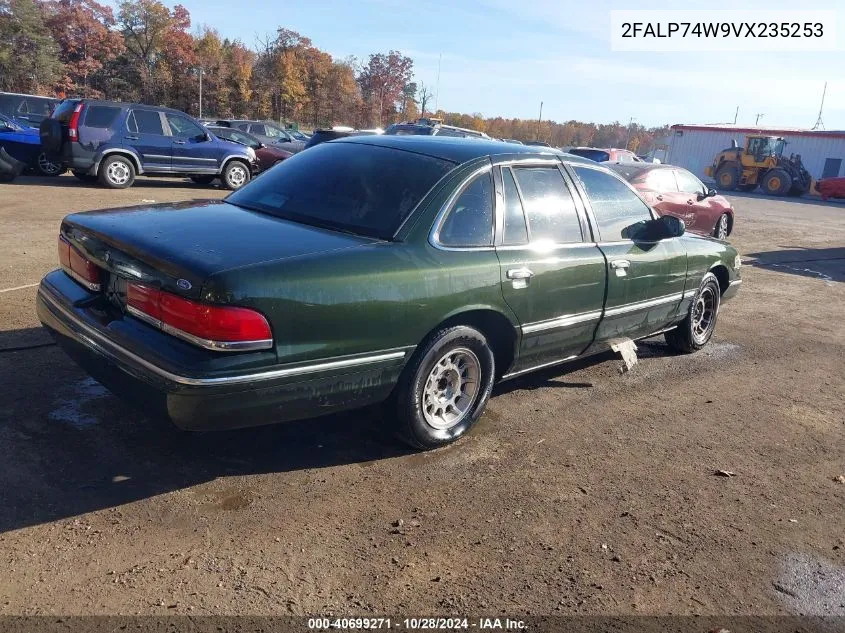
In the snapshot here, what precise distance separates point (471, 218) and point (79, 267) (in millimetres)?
2089

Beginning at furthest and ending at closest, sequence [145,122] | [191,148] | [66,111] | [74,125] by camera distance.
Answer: [191,148] < [145,122] < [66,111] < [74,125]

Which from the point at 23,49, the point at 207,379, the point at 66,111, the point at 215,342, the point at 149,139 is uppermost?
the point at 23,49

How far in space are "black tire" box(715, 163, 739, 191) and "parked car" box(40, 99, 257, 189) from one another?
27.6m

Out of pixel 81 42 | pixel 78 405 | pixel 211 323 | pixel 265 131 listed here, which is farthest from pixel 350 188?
pixel 81 42

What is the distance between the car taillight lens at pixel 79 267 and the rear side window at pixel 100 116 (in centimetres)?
1120

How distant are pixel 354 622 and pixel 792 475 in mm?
2832

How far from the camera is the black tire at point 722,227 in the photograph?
13.7 m

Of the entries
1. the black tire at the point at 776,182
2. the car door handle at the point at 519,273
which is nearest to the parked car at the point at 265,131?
the car door handle at the point at 519,273

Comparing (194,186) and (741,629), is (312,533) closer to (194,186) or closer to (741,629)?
(741,629)

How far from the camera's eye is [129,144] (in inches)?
570

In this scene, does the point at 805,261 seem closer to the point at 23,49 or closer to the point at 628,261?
the point at 628,261

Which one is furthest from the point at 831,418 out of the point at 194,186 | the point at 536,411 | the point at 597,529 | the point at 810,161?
the point at 810,161

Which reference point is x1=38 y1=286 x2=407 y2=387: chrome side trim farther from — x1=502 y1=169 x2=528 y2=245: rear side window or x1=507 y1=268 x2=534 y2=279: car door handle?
x1=502 y1=169 x2=528 y2=245: rear side window

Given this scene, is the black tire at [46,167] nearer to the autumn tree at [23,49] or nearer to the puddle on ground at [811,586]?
the puddle on ground at [811,586]
